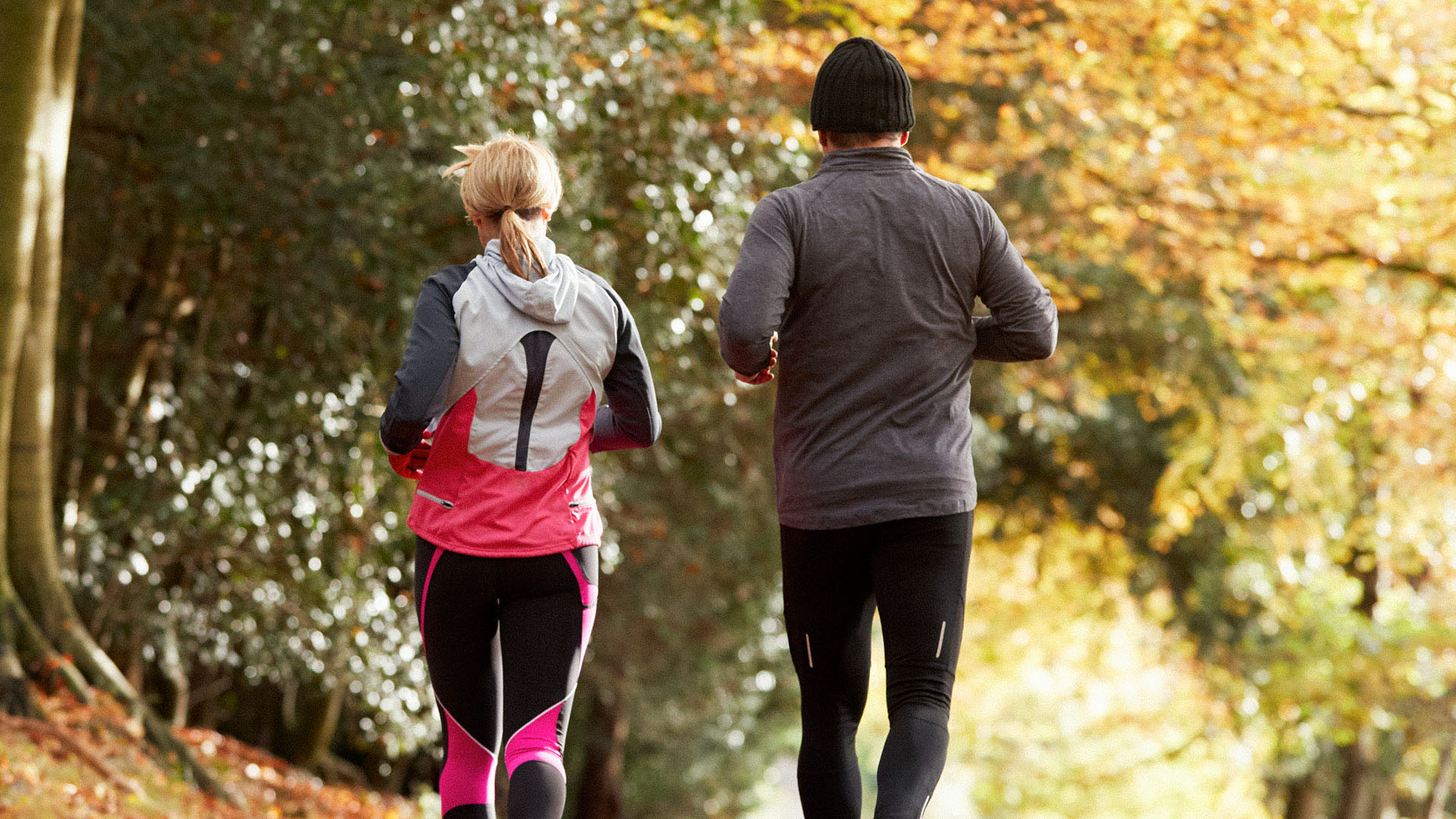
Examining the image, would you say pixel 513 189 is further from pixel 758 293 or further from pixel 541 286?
pixel 758 293

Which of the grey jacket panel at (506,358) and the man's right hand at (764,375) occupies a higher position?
the grey jacket panel at (506,358)

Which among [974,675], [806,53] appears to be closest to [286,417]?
[806,53]

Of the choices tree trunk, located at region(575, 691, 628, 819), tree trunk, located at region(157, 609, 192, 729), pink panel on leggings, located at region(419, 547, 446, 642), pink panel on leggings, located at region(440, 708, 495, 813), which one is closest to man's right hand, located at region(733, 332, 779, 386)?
pink panel on leggings, located at region(419, 547, 446, 642)

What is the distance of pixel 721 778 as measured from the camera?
18.6 m

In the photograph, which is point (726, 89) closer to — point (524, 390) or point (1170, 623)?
point (524, 390)

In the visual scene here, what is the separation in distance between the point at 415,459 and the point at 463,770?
736mm

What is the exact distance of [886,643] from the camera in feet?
10.6

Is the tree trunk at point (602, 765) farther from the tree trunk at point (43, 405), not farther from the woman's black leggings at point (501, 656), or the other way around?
the woman's black leggings at point (501, 656)

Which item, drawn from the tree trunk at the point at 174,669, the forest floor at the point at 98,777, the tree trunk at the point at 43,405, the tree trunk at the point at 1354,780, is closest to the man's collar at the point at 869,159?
the forest floor at the point at 98,777

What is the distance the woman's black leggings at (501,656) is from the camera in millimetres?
3197

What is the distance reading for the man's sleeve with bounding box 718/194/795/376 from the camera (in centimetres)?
310

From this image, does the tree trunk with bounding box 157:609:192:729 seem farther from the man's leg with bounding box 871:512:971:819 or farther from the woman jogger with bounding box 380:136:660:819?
the man's leg with bounding box 871:512:971:819

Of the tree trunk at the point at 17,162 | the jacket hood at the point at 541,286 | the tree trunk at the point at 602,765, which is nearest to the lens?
the jacket hood at the point at 541,286

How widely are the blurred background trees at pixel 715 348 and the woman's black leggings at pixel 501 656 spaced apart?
182 inches
